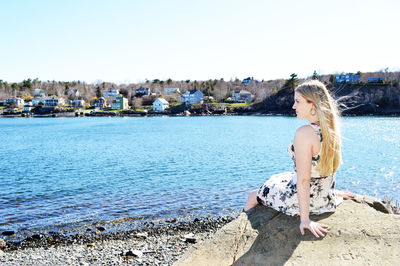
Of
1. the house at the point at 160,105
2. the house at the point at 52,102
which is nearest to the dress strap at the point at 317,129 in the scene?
the house at the point at 160,105

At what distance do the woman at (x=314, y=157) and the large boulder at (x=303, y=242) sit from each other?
0.15 m

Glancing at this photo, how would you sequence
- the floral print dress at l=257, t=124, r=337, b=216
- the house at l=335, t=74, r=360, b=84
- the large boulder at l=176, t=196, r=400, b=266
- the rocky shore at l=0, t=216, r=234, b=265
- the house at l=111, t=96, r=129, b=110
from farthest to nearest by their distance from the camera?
the house at l=111, t=96, r=129, b=110 → the house at l=335, t=74, r=360, b=84 → the rocky shore at l=0, t=216, r=234, b=265 → the floral print dress at l=257, t=124, r=337, b=216 → the large boulder at l=176, t=196, r=400, b=266

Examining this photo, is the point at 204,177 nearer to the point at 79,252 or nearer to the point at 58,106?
the point at 79,252

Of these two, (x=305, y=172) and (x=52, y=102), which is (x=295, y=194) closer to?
(x=305, y=172)

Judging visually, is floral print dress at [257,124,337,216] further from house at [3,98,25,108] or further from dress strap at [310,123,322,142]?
house at [3,98,25,108]

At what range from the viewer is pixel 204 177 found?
23.3m

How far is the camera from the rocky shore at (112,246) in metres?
9.87

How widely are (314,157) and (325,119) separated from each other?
18.1 inches

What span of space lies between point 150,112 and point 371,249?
152m

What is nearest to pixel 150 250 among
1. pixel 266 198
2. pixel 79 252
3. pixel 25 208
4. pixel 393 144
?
pixel 79 252

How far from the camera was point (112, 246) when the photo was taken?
10984 mm

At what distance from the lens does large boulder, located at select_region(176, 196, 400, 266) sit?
12.0 feet

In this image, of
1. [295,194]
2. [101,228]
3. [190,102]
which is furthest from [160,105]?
[295,194]

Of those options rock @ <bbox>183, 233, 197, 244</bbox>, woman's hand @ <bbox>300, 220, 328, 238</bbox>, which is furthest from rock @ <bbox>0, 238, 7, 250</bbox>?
woman's hand @ <bbox>300, 220, 328, 238</bbox>
